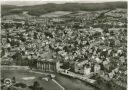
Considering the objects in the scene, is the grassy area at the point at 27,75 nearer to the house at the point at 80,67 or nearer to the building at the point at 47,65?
the building at the point at 47,65

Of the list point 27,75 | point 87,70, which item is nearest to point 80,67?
point 87,70

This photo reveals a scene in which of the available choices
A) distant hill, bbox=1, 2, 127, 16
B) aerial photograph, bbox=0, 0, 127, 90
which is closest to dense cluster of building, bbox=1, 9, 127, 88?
aerial photograph, bbox=0, 0, 127, 90

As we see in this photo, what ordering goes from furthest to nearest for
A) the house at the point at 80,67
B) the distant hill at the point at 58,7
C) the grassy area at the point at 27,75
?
1. the house at the point at 80,67
2. the distant hill at the point at 58,7
3. the grassy area at the point at 27,75

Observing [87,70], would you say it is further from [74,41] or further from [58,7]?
[58,7]

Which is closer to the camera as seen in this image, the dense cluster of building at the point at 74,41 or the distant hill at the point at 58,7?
the distant hill at the point at 58,7

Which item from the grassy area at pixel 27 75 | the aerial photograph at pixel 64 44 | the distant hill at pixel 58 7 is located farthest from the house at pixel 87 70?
the distant hill at pixel 58 7

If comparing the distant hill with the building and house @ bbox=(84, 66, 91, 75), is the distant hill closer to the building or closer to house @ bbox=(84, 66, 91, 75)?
the building

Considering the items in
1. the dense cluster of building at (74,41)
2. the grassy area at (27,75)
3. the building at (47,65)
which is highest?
the dense cluster of building at (74,41)

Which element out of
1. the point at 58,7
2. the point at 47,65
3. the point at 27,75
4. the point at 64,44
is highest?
the point at 58,7

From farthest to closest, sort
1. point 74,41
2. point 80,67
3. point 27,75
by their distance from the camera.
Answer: point 74,41, point 80,67, point 27,75

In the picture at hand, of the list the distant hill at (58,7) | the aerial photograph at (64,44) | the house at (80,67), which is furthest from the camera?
the house at (80,67)
